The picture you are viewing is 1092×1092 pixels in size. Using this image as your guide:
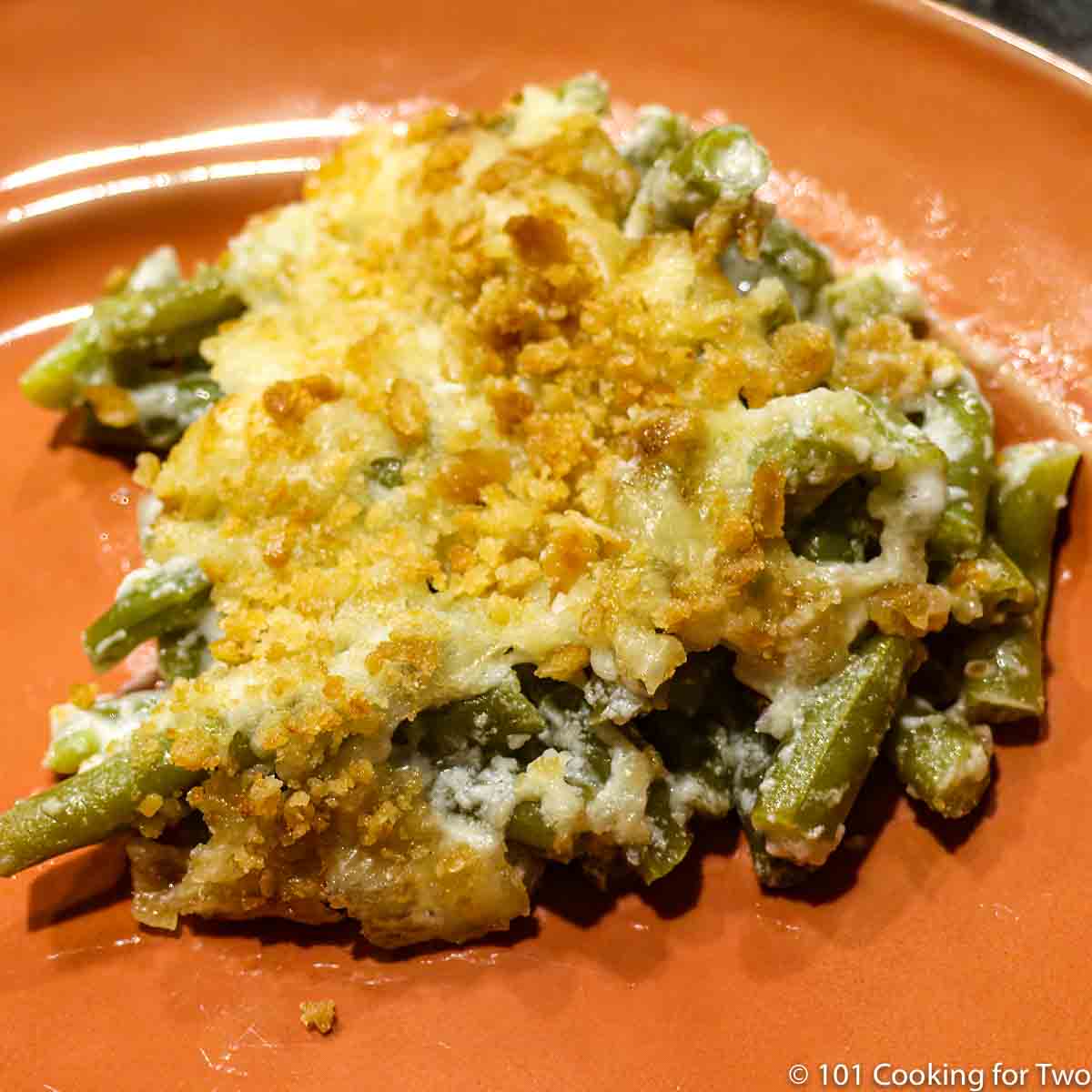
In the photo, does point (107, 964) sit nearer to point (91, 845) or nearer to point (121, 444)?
point (91, 845)

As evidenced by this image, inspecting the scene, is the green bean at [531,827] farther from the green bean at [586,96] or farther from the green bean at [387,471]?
the green bean at [586,96]

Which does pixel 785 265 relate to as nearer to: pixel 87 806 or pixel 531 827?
pixel 531 827

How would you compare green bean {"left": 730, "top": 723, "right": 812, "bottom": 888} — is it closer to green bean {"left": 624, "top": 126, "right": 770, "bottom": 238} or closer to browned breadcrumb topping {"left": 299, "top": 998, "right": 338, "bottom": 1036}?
browned breadcrumb topping {"left": 299, "top": 998, "right": 338, "bottom": 1036}

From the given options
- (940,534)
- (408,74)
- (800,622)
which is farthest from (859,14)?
(800,622)

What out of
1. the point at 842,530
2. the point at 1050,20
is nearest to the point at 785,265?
the point at 842,530

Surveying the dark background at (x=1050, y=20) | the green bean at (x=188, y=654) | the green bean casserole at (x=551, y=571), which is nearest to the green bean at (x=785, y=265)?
the green bean casserole at (x=551, y=571)
